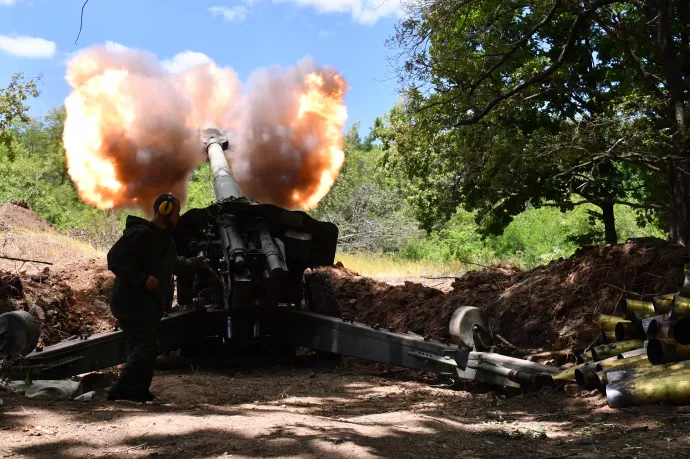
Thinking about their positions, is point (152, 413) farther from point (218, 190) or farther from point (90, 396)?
point (218, 190)

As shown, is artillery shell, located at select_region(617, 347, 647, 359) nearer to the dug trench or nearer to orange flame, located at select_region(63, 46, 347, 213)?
the dug trench

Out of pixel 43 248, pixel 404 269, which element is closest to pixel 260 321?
pixel 404 269

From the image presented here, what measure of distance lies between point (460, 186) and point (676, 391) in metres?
10.6

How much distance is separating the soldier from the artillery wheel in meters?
3.31

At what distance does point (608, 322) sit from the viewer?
7395mm

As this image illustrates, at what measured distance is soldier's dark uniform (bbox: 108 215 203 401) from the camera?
6273mm

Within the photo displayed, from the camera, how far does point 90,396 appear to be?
603 cm

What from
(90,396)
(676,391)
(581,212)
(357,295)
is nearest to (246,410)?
(90,396)

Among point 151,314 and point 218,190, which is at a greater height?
point 218,190

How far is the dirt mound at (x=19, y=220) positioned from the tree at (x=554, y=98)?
1253cm

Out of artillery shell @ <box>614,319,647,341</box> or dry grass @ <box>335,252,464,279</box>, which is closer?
artillery shell @ <box>614,319,647,341</box>

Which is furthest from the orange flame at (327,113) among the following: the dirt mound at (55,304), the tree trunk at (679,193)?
the tree trunk at (679,193)

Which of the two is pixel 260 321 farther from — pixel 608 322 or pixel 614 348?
pixel 614 348

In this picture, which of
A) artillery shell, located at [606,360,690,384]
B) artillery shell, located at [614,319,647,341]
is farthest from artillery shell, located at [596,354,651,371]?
artillery shell, located at [614,319,647,341]
